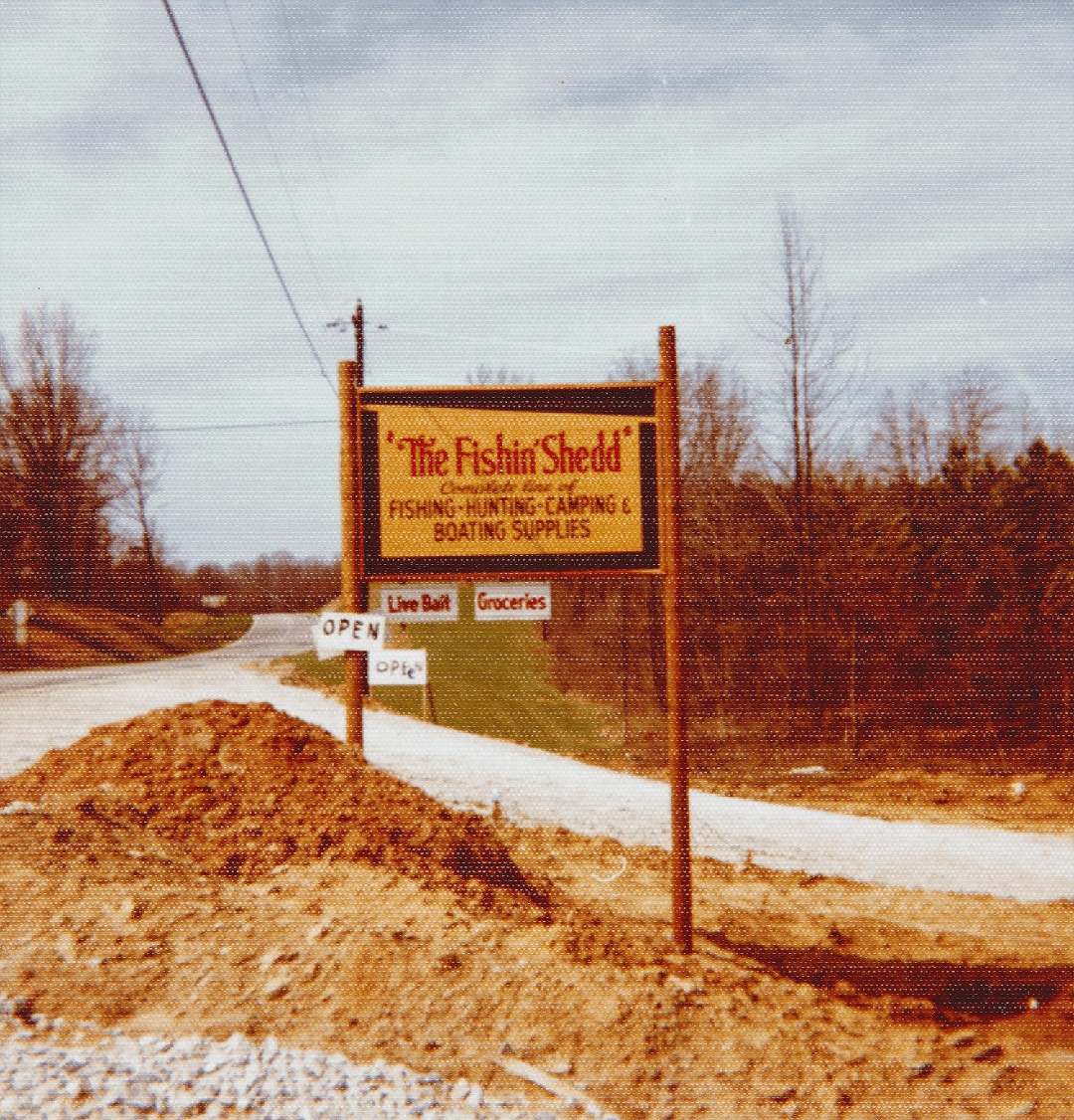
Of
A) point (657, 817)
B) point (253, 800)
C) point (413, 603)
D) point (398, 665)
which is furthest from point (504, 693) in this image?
point (413, 603)

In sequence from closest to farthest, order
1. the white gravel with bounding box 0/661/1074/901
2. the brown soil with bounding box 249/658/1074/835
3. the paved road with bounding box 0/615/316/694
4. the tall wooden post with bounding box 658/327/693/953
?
the tall wooden post with bounding box 658/327/693/953 → the white gravel with bounding box 0/661/1074/901 → the brown soil with bounding box 249/658/1074/835 → the paved road with bounding box 0/615/316/694

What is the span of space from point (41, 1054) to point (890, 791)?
39.5ft

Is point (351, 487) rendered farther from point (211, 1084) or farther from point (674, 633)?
point (211, 1084)

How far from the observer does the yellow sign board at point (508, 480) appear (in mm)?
6203

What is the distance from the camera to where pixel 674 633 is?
19.5ft

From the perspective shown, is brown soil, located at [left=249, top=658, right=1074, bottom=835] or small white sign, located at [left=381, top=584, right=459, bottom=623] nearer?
small white sign, located at [left=381, top=584, right=459, bottom=623]

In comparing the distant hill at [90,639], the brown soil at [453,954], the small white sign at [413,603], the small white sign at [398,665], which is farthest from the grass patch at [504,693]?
the distant hill at [90,639]

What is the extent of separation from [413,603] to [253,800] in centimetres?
204

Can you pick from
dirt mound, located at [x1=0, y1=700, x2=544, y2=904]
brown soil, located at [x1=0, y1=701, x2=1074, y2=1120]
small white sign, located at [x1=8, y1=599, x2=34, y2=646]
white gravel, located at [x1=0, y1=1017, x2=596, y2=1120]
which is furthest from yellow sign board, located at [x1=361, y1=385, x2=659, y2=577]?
small white sign, located at [x1=8, y1=599, x2=34, y2=646]

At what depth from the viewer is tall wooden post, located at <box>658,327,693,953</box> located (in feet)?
18.9

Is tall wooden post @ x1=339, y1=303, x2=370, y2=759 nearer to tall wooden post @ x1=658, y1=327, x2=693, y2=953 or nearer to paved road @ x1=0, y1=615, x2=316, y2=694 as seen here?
tall wooden post @ x1=658, y1=327, x2=693, y2=953

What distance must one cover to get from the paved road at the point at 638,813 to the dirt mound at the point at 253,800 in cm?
333

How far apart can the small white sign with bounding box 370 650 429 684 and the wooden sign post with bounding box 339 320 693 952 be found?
15.6 inches

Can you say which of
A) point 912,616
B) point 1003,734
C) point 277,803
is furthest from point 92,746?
point 1003,734
